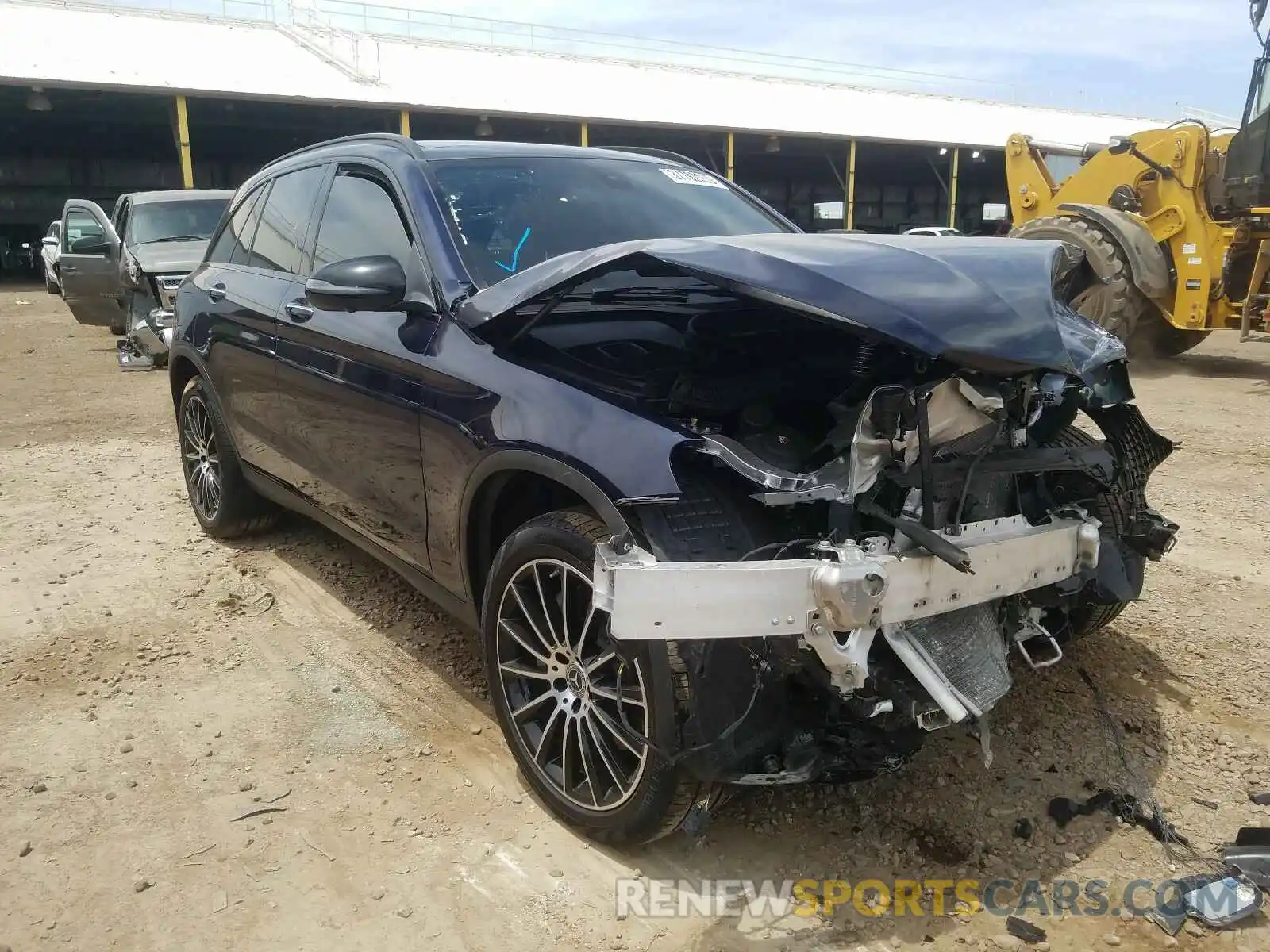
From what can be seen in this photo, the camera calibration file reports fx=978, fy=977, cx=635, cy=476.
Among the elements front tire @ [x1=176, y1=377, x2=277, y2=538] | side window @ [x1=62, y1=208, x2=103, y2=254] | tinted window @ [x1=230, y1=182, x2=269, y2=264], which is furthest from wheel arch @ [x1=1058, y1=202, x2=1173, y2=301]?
side window @ [x1=62, y1=208, x2=103, y2=254]

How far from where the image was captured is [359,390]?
344cm

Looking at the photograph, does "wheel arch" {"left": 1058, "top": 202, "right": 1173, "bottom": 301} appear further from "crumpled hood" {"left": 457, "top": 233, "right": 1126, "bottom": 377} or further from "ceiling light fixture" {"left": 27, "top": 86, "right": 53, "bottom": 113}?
"ceiling light fixture" {"left": 27, "top": 86, "right": 53, "bottom": 113}

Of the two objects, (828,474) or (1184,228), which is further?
(1184,228)

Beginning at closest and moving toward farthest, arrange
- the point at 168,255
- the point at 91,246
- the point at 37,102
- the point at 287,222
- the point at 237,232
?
the point at 287,222
the point at 237,232
the point at 168,255
the point at 91,246
the point at 37,102

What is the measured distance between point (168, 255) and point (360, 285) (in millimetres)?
9054

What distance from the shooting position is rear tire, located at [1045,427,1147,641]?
120 inches

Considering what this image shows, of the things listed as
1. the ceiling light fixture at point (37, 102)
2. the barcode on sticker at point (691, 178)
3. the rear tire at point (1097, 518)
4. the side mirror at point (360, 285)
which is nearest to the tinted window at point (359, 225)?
the side mirror at point (360, 285)

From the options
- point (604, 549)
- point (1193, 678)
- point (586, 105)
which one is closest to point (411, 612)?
point (604, 549)

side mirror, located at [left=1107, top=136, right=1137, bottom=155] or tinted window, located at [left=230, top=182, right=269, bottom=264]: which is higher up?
side mirror, located at [left=1107, top=136, right=1137, bottom=155]

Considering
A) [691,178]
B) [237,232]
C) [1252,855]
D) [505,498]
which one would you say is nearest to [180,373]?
[237,232]

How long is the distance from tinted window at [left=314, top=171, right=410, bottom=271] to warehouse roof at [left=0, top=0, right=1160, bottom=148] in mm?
19923

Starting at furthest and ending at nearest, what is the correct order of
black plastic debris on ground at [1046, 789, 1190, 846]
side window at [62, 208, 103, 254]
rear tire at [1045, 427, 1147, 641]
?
1. side window at [62, 208, 103, 254]
2. rear tire at [1045, 427, 1147, 641]
3. black plastic debris on ground at [1046, 789, 1190, 846]

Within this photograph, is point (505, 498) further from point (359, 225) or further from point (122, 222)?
point (122, 222)

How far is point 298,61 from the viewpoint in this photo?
24516mm
